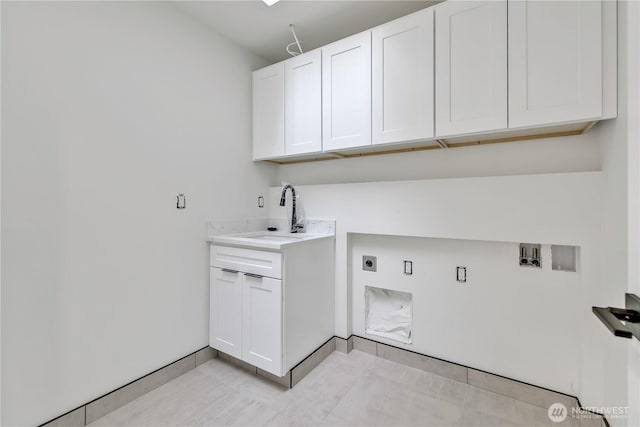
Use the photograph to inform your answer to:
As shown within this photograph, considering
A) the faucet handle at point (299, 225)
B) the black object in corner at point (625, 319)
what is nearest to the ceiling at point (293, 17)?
the faucet handle at point (299, 225)

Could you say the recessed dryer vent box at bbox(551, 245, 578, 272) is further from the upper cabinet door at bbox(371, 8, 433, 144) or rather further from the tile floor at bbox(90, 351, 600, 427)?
the upper cabinet door at bbox(371, 8, 433, 144)

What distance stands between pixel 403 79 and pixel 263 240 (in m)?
1.39

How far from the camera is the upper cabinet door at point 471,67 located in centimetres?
145

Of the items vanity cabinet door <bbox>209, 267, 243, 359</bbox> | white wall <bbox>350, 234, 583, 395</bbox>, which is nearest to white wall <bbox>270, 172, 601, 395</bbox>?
white wall <bbox>350, 234, 583, 395</bbox>

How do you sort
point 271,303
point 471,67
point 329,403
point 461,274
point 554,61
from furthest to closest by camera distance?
point 461,274 < point 271,303 < point 329,403 < point 471,67 < point 554,61

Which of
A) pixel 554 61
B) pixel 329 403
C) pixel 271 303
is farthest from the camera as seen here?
pixel 271 303

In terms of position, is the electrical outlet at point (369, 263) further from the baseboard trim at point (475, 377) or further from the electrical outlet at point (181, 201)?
the electrical outlet at point (181, 201)

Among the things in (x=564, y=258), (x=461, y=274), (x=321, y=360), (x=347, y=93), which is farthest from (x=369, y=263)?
(x=347, y=93)

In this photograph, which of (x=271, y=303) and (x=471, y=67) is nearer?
(x=471, y=67)

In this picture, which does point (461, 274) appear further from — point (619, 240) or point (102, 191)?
point (102, 191)

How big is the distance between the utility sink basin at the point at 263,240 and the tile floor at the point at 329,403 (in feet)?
3.01

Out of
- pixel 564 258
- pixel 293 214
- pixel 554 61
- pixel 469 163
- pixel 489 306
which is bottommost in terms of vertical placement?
pixel 489 306

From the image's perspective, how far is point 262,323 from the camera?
1.77m

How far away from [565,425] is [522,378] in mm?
254
